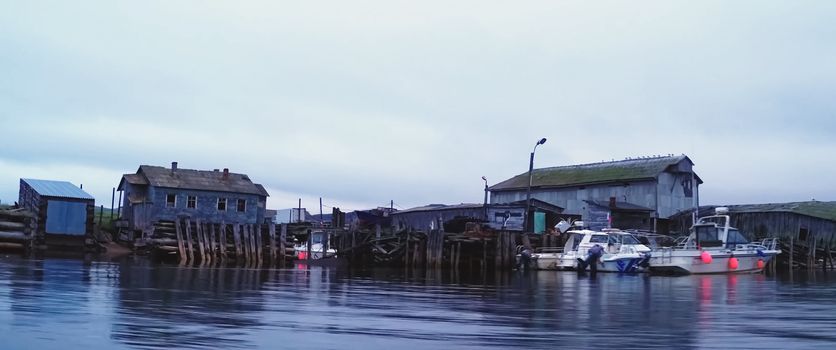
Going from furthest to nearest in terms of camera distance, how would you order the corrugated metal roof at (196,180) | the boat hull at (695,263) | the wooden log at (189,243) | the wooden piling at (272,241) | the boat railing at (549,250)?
the corrugated metal roof at (196,180) → the wooden piling at (272,241) → the boat railing at (549,250) → the wooden log at (189,243) → the boat hull at (695,263)

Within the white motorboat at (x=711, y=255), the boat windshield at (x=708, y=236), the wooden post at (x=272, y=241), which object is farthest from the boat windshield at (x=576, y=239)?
the wooden post at (x=272, y=241)

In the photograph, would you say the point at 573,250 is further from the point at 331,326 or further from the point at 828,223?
the point at 331,326

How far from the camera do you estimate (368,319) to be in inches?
468

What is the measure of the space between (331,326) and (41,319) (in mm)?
3726

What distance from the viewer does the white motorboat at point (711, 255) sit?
38.5m

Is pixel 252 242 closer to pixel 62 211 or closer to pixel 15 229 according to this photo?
pixel 15 229

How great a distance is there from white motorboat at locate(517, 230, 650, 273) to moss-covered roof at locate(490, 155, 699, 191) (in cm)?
2256

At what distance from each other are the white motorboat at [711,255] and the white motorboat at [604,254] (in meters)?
1.04

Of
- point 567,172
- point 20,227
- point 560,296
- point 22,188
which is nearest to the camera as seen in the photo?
point 560,296

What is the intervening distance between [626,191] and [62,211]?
42033 mm

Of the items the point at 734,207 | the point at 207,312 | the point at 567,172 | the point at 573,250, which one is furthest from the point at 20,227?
the point at 734,207

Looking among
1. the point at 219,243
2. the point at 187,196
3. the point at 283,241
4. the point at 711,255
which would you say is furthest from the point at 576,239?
the point at 187,196

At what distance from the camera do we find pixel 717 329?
11.6m

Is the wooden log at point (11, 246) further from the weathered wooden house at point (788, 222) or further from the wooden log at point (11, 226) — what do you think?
the weathered wooden house at point (788, 222)
